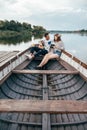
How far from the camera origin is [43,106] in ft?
14.1

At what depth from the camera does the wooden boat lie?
168 inches

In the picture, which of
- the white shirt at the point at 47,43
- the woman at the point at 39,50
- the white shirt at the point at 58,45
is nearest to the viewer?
the white shirt at the point at 58,45

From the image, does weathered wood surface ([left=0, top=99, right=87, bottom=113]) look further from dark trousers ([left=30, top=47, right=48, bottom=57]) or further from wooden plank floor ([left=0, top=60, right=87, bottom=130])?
dark trousers ([left=30, top=47, right=48, bottom=57])

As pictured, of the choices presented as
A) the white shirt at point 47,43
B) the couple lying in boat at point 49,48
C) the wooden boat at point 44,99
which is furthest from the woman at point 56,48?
the wooden boat at point 44,99

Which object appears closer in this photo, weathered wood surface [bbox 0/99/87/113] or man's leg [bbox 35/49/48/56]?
weathered wood surface [bbox 0/99/87/113]

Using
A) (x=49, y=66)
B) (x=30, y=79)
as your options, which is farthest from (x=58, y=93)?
(x=49, y=66)

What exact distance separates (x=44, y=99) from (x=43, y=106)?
1870 mm

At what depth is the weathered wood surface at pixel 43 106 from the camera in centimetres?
412

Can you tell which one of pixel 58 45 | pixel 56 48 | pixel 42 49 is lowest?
pixel 42 49

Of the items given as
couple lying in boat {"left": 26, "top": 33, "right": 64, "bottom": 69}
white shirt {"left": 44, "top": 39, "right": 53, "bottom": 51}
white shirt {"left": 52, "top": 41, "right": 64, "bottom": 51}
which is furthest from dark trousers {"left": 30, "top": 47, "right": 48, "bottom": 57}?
white shirt {"left": 52, "top": 41, "right": 64, "bottom": 51}

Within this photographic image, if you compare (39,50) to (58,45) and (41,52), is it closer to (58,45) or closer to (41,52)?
(41,52)

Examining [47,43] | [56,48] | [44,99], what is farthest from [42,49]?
[44,99]

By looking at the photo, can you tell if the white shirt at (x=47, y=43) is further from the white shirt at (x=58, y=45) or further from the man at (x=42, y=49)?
the white shirt at (x=58, y=45)

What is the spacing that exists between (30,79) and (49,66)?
282cm
